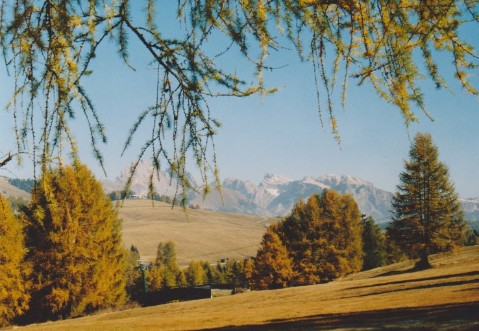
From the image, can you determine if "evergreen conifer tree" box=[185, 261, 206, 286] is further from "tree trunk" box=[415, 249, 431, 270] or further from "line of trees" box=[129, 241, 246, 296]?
"tree trunk" box=[415, 249, 431, 270]

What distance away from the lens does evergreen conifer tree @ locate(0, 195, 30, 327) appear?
21.4 m

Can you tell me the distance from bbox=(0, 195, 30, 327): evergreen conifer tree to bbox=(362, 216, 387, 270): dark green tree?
44.3 meters

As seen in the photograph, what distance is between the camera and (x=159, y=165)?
2.66 metres

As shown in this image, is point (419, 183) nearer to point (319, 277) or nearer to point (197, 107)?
point (319, 277)

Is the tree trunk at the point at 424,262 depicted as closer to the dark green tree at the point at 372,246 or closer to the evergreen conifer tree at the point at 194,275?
the dark green tree at the point at 372,246

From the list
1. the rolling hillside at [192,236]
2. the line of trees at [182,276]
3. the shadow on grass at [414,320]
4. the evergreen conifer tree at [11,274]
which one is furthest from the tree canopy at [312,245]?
the rolling hillside at [192,236]

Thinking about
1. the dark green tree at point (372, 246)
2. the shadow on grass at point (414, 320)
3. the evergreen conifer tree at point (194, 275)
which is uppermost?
the shadow on grass at point (414, 320)

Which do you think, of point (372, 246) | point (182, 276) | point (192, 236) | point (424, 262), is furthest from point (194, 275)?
point (192, 236)

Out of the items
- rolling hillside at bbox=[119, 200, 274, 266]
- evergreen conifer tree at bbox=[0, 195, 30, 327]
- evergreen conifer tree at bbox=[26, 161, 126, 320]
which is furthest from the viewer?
rolling hillside at bbox=[119, 200, 274, 266]

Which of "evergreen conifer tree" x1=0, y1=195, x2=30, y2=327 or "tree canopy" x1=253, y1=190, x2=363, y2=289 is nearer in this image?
"evergreen conifer tree" x1=0, y1=195, x2=30, y2=327

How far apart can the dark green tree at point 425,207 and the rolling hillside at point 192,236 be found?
95.3 m

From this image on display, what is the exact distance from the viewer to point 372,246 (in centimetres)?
5500

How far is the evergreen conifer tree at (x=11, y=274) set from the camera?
2138cm

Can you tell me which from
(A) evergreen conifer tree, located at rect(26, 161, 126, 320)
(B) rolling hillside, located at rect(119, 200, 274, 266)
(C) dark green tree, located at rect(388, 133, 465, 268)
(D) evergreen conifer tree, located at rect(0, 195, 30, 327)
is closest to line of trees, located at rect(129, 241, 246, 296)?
(C) dark green tree, located at rect(388, 133, 465, 268)
